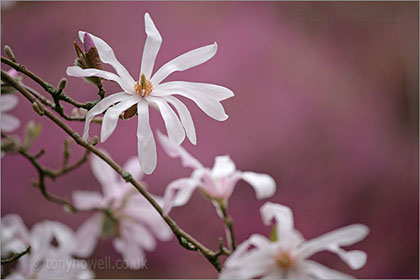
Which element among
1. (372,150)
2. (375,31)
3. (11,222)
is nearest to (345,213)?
(372,150)

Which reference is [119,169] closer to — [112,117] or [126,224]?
[112,117]

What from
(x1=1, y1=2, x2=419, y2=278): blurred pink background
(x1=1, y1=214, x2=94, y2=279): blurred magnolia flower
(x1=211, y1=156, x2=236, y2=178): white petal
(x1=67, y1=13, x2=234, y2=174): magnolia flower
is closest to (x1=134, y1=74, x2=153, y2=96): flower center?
(x1=67, y1=13, x2=234, y2=174): magnolia flower

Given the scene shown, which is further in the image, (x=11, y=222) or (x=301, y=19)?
(x=301, y=19)

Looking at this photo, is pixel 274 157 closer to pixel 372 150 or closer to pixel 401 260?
pixel 372 150

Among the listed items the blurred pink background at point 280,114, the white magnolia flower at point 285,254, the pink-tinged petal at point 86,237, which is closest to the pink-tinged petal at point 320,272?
the white magnolia flower at point 285,254

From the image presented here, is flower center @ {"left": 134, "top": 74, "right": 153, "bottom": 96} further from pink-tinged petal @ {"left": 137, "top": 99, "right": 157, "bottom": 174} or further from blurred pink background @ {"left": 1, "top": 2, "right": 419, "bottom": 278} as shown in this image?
blurred pink background @ {"left": 1, "top": 2, "right": 419, "bottom": 278}

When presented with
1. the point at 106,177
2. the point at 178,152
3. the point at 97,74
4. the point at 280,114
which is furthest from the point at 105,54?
A: the point at 280,114

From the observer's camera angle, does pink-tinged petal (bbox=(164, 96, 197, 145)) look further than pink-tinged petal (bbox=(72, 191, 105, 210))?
No

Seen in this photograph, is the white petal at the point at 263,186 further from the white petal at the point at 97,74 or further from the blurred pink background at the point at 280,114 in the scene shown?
the blurred pink background at the point at 280,114
